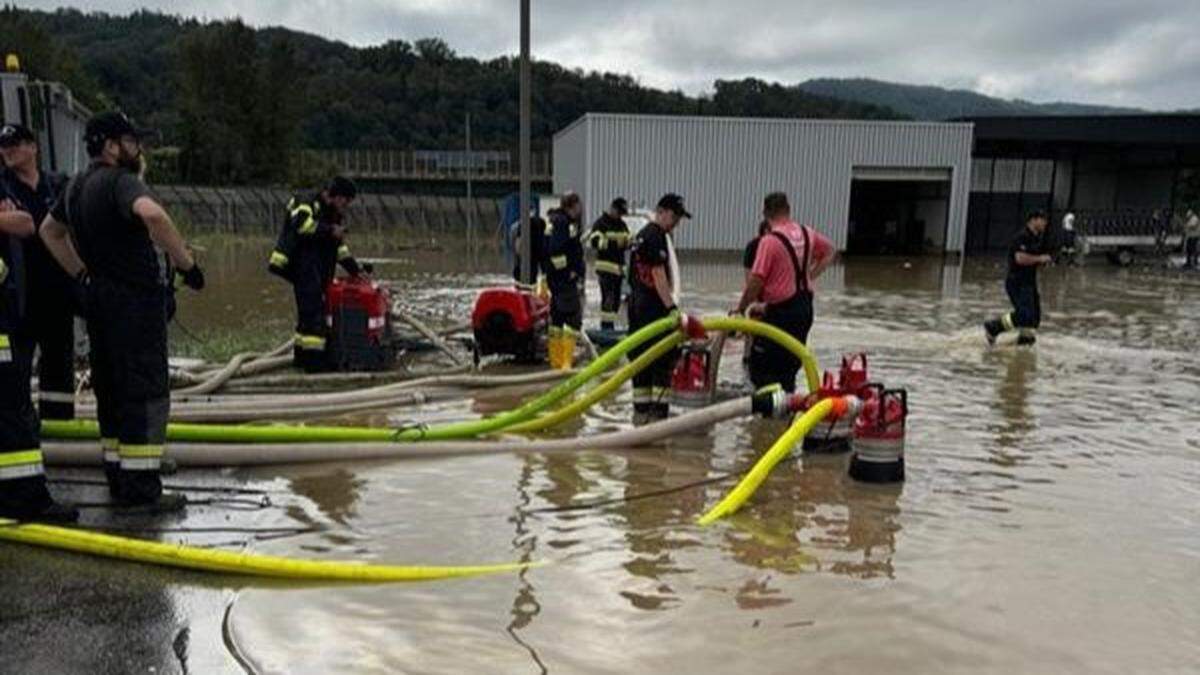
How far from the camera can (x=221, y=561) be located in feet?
12.5

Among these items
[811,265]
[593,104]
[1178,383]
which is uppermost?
[593,104]

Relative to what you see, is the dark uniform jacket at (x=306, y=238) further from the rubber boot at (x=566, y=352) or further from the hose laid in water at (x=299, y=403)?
the rubber boot at (x=566, y=352)

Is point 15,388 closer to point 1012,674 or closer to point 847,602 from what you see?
point 847,602

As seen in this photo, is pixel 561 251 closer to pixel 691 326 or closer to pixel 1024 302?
pixel 691 326

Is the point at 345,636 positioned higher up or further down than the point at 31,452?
further down

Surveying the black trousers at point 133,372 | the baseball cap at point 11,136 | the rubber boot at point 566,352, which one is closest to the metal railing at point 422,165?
the rubber boot at point 566,352

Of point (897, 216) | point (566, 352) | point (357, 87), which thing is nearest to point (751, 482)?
point (566, 352)

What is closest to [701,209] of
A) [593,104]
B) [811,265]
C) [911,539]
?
[811,265]

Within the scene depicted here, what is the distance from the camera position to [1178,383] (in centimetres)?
946

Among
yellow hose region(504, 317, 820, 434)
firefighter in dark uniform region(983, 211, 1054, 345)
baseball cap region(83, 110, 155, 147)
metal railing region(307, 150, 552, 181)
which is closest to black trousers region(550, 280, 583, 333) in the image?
yellow hose region(504, 317, 820, 434)

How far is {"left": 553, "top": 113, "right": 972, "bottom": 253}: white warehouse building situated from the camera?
103 ft

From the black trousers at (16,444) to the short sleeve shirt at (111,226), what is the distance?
1.47 feet

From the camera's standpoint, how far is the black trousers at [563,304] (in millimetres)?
9766

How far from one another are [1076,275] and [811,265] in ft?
70.3
